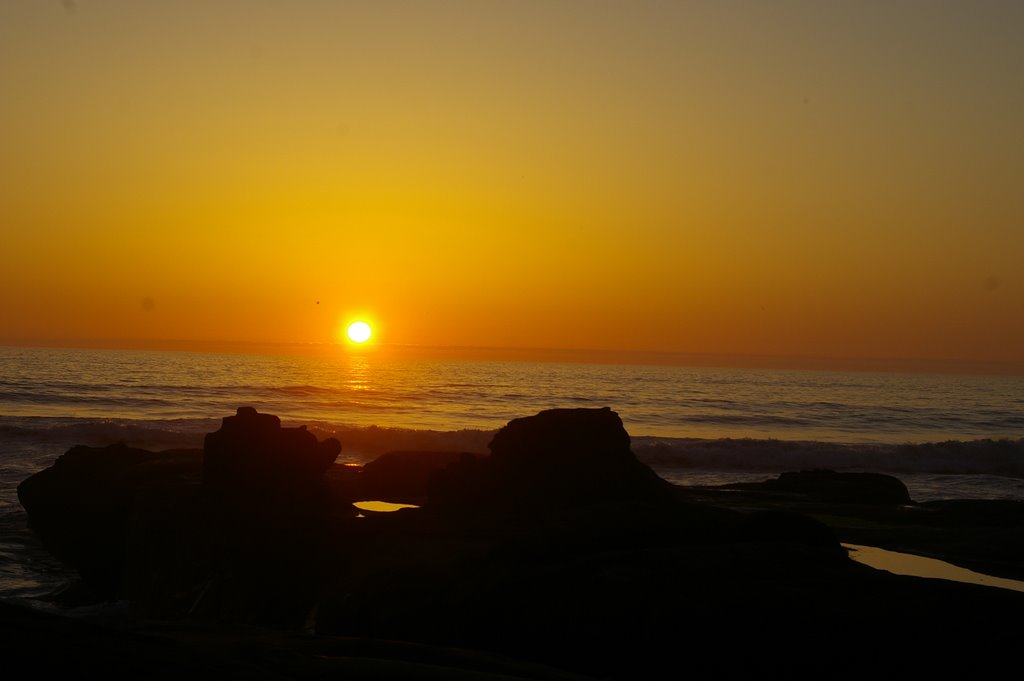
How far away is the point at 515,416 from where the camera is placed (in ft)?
242

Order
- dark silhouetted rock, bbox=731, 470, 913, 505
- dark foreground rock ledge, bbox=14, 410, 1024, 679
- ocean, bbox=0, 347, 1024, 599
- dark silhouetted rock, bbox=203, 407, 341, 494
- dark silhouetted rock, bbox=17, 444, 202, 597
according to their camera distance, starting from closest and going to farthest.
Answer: dark foreground rock ledge, bbox=14, 410, 1024, 679
dark silhouetted rock, bbox=203, 407, 341, 494
dark silhouetted rock, bbox=17, 444, 202, 597
dark silhouetted rock, bbox=731, 470, 913, 505
ocean, bbox=0, 347, 1024, 599

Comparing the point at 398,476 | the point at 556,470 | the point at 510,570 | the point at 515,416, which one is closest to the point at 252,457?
the point at 556,470

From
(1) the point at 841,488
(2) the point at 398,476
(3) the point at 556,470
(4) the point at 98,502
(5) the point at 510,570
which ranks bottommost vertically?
(4) the point at 98,502

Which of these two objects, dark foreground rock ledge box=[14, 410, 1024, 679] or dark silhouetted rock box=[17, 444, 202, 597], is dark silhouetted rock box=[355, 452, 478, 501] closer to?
dark foreground rock ledge box=[14, 410, 1024, 679]

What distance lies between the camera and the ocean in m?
41.6

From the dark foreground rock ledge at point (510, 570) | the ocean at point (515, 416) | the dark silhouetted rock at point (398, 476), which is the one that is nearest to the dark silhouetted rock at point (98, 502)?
the dark foreground rock ledge at point (510, 570)

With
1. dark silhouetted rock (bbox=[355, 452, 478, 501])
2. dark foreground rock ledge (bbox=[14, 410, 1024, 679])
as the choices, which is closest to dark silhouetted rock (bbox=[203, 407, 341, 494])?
dark foreground rock ledge (bbox=[14, 410, 1024, 679])

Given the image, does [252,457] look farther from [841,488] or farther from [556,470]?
[841,488]

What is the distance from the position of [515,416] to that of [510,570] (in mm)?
62125

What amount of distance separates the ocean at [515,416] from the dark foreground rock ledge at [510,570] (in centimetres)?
328

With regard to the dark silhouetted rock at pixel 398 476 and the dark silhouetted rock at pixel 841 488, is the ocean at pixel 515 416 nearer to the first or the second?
the dark silhouetted rock at pixel 398 476

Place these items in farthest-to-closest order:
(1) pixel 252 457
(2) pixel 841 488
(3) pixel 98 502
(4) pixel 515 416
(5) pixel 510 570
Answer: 1. (4) pixel 515 416
2. (2) pixel 841 488
3. (3) pixel 98 502
4. (1) pixel 252 457
5. (5) pixel 510 570

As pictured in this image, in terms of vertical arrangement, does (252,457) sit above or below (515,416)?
above

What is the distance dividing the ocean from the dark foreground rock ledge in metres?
3.28
